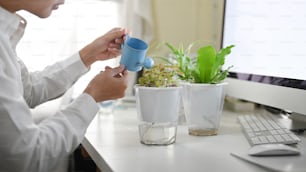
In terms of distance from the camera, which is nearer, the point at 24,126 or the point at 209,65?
the point at 24,126

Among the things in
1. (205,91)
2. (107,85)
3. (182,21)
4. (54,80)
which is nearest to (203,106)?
(205,91)

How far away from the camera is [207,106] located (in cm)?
92

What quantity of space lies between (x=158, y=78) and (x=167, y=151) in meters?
0.16

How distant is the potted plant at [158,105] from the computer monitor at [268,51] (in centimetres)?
27

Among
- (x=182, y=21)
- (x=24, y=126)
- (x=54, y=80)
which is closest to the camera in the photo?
(x=24, y=126)

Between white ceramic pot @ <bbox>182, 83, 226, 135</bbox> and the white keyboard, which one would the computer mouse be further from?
white ceramic pot @ <bbox>182, 83, 226, 135</bbox>

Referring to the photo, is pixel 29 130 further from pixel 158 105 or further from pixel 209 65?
pixel 209 65

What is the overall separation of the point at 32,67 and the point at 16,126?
86 cm

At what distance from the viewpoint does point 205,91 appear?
0.91m

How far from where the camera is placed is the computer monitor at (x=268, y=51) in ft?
2.93

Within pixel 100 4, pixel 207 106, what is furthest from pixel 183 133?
pixel 100 4

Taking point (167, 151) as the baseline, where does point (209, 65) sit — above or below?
above

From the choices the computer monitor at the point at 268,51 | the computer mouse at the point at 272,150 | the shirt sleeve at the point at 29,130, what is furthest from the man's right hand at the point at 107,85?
the computer monitor at the point at 268,51

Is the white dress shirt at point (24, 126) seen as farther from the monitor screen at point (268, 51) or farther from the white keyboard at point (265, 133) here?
the monitor screen at point (268, 51)
